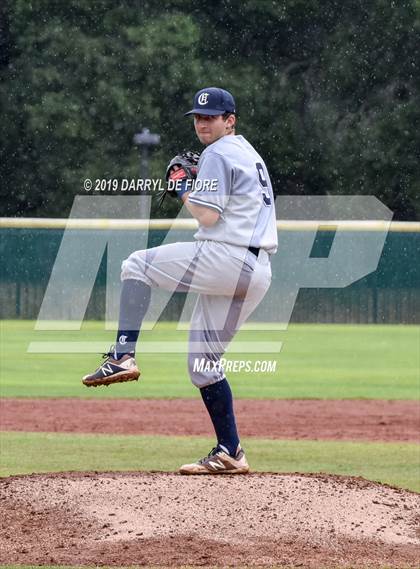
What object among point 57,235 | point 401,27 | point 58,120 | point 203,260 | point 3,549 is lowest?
point 3,549

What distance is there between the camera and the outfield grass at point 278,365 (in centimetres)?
1495

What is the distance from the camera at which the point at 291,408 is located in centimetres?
1315

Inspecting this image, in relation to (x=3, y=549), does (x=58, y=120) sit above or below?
above

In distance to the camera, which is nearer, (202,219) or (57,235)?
(202,219)

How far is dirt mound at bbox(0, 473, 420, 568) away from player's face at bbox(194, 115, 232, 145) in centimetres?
176

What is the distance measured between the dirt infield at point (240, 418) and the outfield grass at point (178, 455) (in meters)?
0.40

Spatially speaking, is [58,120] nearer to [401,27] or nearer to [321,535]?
[401,27]

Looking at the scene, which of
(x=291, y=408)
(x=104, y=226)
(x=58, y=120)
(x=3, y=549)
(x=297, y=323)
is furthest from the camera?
(x=58, y=120)

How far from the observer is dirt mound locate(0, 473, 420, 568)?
5.68 meters

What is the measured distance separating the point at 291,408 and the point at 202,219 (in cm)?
738

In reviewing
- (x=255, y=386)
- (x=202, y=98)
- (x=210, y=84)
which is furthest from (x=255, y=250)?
(x=210, y=84)

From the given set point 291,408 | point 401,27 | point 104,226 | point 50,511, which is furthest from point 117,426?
point 401,27

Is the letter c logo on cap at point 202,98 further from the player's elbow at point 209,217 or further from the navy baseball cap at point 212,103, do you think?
the player's elbow at point 209,217

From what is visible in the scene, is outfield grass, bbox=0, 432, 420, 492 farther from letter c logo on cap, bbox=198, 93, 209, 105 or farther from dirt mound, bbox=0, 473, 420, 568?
letter c logo on cap, bbox=198, 93, 209, 105
